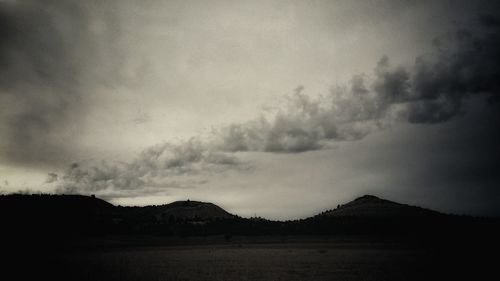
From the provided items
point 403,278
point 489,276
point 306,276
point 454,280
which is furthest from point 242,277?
point 489,276

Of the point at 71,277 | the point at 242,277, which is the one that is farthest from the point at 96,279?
the point at 242,277

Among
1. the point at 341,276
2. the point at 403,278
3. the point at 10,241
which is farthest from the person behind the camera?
the point at 10,241

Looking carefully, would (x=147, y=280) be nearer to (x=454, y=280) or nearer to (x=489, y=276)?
(x=454, y=280)

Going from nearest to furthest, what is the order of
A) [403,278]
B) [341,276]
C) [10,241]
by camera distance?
[403,278] → [341,276] → [10,241]

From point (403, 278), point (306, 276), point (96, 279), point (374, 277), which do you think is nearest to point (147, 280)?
point (96, 279)

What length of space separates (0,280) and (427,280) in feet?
204

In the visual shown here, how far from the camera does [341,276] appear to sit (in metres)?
62.8

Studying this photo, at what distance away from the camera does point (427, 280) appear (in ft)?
180

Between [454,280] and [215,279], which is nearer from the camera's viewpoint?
[454,280]

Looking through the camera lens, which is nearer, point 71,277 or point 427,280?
point 427,280

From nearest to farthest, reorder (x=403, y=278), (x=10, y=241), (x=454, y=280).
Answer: (x=454, y=280), (x=403, y=278), (x=10, y=241)

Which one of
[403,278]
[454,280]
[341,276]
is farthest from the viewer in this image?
[341,276]

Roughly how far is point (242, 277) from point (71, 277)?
Result: 28082 mm

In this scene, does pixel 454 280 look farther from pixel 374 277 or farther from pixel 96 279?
pixel 96 279
